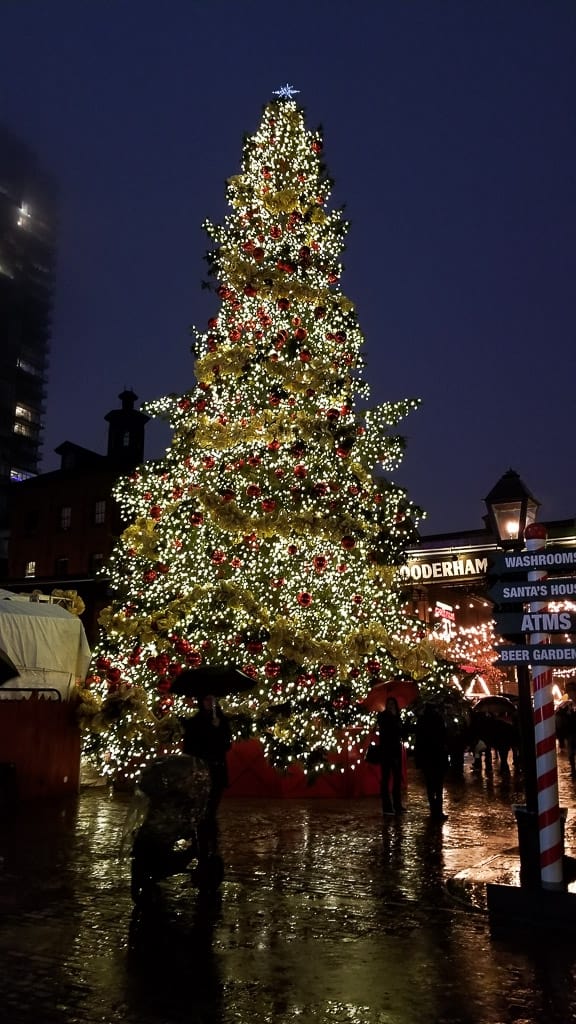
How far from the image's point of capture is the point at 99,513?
5356 cm

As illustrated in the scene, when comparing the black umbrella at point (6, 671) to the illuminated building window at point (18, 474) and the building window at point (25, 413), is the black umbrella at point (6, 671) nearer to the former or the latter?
the illuminated building window at point (18, 474)

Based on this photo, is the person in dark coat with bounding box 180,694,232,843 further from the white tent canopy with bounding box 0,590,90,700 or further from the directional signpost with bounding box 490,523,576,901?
the white tent canopy with bounding box 0,590,90,700

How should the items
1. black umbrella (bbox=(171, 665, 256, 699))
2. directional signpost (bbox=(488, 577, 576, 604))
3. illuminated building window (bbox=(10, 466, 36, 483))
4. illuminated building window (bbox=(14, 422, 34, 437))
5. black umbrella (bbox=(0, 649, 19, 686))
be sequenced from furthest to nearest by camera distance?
illuminated building window (bbox=(14, 422, 34, 437)) → illuminated building window (bbox=(10, 466, 36, 483)) → black umbrella (bbox=(171, 665, 256, 699)) → black umbrella (bbox=(0, 649, 19, 686)) → directional signpost (bbox=(488, 577, 576, 604))

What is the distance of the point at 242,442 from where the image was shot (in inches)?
653

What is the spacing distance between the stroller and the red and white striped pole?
3111mm

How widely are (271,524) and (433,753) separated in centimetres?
486

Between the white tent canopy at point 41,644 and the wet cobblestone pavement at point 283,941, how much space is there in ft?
16.4

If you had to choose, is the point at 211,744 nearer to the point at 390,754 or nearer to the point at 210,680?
the point at 210,680

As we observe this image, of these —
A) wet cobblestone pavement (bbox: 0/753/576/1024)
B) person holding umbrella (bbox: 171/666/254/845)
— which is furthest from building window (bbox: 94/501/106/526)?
person holding umbrella (bbox: 171/666/254/845)

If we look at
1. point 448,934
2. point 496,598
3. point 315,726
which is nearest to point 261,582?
point 315,726

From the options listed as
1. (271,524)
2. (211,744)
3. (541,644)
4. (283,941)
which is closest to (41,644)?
(271,524)

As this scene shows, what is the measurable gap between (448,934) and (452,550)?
21.2m

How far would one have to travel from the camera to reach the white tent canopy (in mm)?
15516

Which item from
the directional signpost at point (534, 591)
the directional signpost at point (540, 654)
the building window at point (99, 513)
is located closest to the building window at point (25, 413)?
the building window at point (99, 513)
